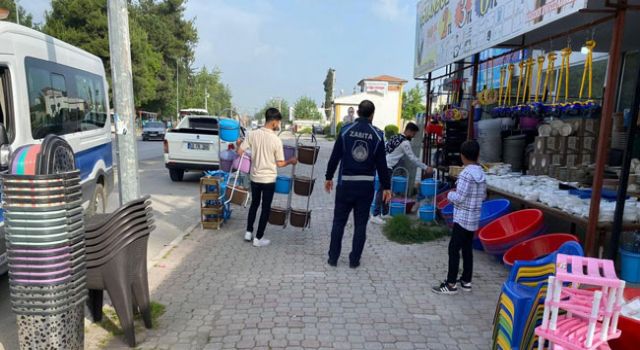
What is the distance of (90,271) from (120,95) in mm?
1632

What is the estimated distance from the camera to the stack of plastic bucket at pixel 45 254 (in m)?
2.27

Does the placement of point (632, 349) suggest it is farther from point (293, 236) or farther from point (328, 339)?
point (293, 236)

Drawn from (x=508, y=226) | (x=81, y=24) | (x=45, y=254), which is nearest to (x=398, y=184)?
(x=508, y=226)

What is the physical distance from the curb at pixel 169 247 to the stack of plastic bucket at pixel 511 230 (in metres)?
3.98

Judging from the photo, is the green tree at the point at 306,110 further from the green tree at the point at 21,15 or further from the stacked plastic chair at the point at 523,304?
the stacked plastic chair at the point at 523,304

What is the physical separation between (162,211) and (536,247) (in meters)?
6.28

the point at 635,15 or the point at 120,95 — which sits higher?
the point at 635,15

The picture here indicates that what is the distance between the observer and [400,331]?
11.3 ft

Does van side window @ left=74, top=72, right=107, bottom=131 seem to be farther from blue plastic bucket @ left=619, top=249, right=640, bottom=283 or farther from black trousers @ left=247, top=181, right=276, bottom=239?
blue plastic bucket @ left=619, top=249, right=640, bottom=283

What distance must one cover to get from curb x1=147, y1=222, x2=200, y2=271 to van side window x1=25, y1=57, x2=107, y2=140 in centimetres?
186

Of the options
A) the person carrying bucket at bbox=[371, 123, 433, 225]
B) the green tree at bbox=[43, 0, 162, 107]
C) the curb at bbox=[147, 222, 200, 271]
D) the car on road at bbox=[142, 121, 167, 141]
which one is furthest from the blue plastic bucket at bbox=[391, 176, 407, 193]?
the green tree at bbox=[43, 0, 162, 107]

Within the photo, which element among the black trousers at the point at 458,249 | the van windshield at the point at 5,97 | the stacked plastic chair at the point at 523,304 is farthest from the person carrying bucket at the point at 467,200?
the van windshield at the point at 5,97

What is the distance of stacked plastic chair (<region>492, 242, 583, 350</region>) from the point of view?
2.54m

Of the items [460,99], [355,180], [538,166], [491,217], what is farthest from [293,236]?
[460,99]
